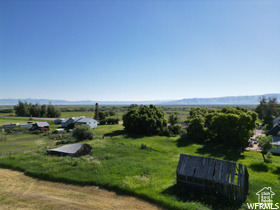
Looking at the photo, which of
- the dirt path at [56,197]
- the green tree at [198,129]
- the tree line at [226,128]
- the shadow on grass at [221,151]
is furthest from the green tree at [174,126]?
the dirt path at [56,197]

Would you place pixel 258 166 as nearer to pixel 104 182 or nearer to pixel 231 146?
pixel 231 146

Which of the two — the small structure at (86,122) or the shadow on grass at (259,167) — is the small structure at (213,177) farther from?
the small structure at (86,122)

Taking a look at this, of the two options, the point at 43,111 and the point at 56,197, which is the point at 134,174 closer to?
the point at 56,197

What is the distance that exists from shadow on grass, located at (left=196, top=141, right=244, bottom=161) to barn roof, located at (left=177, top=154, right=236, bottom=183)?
54.7ft

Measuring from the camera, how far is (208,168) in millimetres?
17422

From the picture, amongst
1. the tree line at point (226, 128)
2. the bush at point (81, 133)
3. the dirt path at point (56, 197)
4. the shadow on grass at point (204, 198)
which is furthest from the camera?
the bush at point (81, 133)

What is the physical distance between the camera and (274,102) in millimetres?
75062

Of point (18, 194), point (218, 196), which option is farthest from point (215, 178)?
point (18, 194)

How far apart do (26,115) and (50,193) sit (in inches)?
4332

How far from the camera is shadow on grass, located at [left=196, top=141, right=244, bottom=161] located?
32884mm

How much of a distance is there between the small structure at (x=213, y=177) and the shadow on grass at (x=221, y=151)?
16555mm

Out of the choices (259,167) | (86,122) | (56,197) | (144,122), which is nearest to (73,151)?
(56,197)

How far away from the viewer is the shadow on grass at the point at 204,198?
15.0 meters

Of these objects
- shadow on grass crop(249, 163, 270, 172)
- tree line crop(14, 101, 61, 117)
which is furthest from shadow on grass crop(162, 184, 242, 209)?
tree line crop(14, 101, 61, 117)
